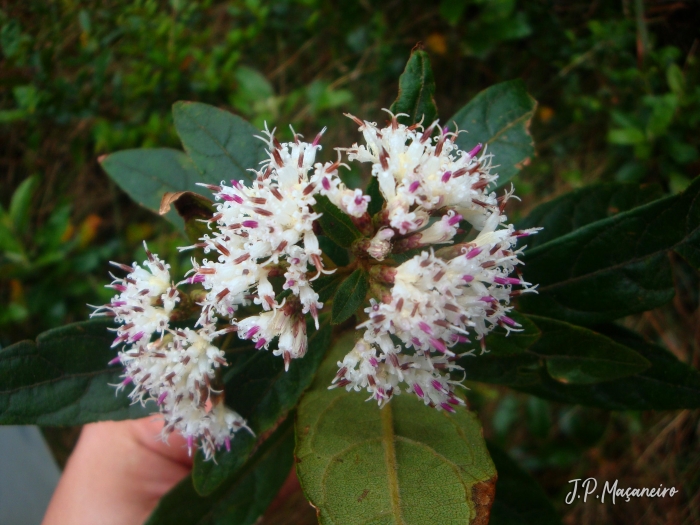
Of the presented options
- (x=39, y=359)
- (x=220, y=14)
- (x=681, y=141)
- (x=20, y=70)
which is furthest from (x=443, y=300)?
(x=220, y=14)

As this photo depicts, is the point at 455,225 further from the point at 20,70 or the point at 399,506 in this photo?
the point at 20,70

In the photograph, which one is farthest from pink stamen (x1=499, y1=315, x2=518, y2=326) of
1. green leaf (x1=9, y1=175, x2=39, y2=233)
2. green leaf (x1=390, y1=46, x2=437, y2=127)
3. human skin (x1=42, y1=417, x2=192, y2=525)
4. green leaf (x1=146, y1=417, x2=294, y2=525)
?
green leaf (x1=9, y1=175, x2=39, y2=233)

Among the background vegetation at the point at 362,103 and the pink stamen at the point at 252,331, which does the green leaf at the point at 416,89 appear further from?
the background vegetation at the point at 362,103

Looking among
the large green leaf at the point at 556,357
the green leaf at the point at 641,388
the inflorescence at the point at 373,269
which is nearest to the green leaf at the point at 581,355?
the large green leaf at the point at 556,357

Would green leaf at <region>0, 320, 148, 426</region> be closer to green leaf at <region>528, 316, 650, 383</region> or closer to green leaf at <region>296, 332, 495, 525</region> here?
green leaf at <region>296, 332, 495, 525</region>

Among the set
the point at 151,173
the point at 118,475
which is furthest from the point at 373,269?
the point at 118,475

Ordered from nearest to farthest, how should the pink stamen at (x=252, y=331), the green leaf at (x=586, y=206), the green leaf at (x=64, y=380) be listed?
the pink stamen at (x=252, y=331) < the green leaf at (x=64, y=380) < the green leaf at (x=586, y=206)
